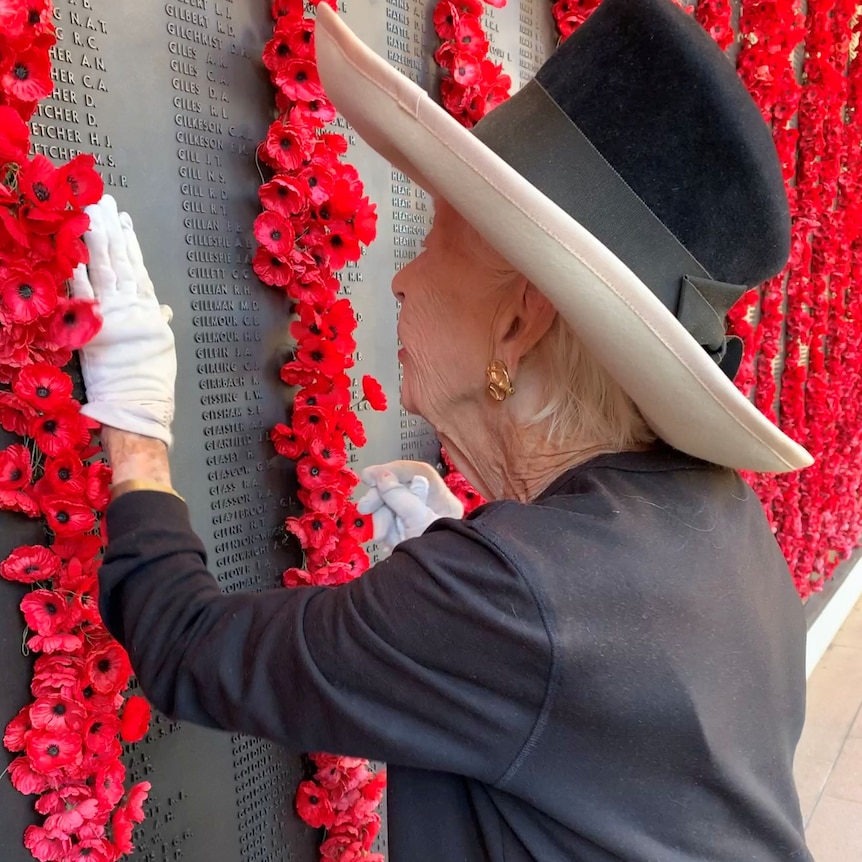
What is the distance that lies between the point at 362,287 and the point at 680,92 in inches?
33.2

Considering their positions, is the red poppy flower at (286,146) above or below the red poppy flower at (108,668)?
above

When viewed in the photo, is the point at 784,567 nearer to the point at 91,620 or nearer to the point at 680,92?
the point at 680,92

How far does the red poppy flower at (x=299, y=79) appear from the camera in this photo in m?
1.22

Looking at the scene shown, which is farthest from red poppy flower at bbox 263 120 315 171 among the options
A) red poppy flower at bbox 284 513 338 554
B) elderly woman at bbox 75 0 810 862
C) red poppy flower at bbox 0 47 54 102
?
red poppy flower at bbox 284 513 338 554

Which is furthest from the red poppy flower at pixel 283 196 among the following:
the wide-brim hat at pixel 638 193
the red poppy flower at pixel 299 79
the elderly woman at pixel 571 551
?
the wide-brim hat at pixel 638 193

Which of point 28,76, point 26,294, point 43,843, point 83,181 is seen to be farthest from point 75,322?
point 43,843

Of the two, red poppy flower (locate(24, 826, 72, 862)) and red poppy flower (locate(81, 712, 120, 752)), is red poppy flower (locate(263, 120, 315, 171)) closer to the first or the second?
red poppy flower (locate(81, 712, 120, 752))

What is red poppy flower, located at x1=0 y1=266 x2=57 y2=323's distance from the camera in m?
0.87

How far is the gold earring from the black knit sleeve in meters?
0.21

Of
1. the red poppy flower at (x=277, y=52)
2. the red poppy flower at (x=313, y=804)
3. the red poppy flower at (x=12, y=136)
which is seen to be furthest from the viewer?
the red poppy flower at (x=313, y=804)

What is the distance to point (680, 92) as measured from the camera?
0.78 m

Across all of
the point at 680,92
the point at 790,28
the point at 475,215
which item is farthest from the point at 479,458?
the point at 790,28

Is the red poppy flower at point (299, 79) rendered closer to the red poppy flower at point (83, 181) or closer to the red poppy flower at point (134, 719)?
the red poppy flower at point (83, 181)

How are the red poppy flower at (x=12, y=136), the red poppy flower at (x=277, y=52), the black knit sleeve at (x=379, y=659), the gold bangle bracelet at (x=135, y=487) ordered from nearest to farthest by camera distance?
the black knit sleeve at (x=379, y=659)
the red poppy flower at (x=12, y=136)
the gold bangle bracelet at (x=135, y=487)
the red poppy flower at (x=277, y=52)
